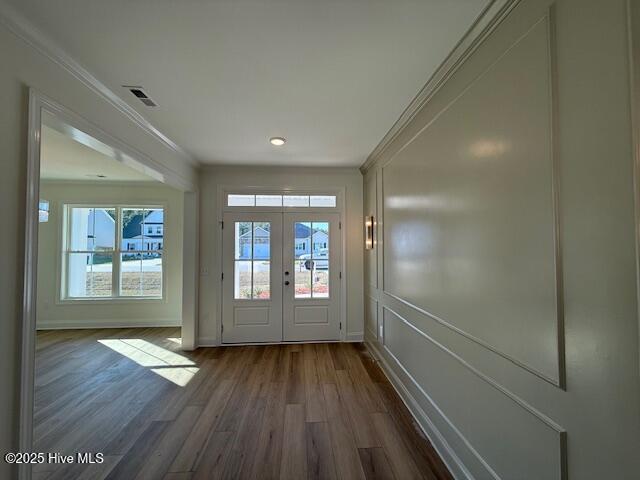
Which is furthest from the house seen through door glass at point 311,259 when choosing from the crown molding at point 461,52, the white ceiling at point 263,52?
the crown molding at point 461,52

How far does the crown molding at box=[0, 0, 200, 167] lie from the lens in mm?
1388

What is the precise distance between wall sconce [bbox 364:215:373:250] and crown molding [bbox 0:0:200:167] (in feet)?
8.90

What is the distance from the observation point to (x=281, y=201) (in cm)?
425

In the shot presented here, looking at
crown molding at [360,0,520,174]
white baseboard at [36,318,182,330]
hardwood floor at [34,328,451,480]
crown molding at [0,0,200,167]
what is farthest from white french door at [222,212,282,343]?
crown molding at [360,0,520,174]

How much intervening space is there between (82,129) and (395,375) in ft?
10.8

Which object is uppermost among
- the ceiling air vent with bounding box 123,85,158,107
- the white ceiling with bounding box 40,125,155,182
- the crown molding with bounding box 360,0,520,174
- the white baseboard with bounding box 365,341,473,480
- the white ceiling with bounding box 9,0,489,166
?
the white ceiling with bounding box 40,125,155,182

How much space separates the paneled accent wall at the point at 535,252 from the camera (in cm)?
87

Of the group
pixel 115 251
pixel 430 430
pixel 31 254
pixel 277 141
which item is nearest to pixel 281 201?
pixel 277 141

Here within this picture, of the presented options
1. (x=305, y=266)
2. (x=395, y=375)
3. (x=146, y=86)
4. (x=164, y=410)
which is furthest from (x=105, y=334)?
(x=395, y=375)

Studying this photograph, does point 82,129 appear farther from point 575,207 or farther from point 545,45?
point 575,207

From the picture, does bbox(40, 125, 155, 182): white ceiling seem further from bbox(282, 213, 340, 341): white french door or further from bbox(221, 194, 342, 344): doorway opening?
bbox(282, 213, 340, 341): white french door

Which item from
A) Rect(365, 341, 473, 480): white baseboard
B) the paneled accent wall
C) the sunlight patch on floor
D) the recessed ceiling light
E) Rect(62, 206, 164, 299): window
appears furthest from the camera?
Rect(62, 206, 164, 299): window

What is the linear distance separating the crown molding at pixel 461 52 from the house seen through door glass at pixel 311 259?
6.56 ft

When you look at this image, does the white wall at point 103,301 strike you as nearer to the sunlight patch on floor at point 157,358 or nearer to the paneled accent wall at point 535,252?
the sunlight patch on floor at point 157,358
